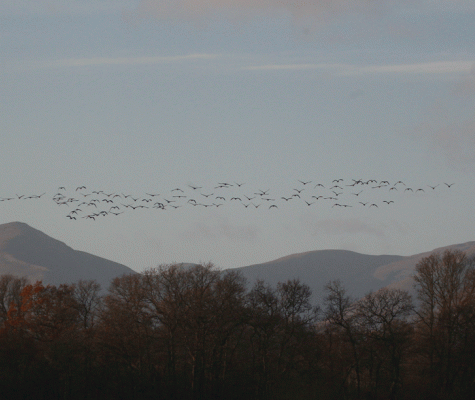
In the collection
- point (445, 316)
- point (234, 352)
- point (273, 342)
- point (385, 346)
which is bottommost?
point (234, 352)

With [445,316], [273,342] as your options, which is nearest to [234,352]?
[273,342]

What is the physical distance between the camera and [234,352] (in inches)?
3191

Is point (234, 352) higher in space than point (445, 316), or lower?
lower

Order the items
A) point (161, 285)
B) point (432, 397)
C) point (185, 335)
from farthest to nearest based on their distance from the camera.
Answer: point (161, 285) → point (185, 335) → point (432, 397)

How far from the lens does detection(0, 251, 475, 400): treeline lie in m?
74.6

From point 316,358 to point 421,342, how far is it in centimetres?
1223

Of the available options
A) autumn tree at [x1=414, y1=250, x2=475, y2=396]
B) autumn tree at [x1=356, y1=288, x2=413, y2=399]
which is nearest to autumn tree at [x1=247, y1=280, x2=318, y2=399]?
autumn tree at [x1=356, y1=288, x2=413, y2=399]

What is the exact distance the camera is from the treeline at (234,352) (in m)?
74.6

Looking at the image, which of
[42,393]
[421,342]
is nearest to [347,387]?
[421,342]

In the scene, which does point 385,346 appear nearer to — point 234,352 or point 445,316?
point 445,316

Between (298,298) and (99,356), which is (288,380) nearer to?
(298,298)

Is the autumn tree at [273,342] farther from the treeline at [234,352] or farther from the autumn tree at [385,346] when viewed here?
the autumn tree at [385,346]

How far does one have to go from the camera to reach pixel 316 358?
77938 millimetres

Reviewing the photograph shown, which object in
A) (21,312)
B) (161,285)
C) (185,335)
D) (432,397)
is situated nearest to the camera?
(432,397)
